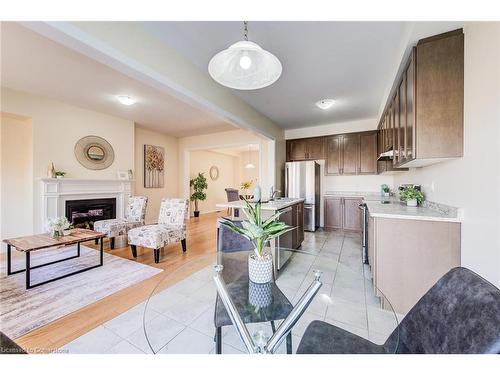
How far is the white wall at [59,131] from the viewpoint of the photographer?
134 inches

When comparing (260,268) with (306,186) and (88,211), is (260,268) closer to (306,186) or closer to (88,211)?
(306,186)

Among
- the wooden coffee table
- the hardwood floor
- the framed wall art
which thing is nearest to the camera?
the hardwood floor

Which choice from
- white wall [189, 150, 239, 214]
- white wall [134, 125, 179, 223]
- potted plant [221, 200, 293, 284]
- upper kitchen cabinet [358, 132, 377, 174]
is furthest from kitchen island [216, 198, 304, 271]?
white wall [189, 150, 239, 214]

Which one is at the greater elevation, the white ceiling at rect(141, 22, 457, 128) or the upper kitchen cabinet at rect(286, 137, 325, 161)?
the white ceiling at rect(141, 22, 457, 128)

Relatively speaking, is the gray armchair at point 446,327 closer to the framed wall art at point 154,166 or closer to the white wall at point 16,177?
the white wall at point 16,177

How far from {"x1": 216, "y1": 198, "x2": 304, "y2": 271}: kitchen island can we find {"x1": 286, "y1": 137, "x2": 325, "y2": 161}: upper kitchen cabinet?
6.83 feet

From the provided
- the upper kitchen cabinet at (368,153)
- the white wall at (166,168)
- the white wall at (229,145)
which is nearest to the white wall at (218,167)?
the white wall at (229,145)

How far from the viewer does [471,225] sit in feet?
4.77

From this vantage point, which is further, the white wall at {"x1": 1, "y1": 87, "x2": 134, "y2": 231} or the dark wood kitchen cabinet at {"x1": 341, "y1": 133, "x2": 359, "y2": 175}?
the dark wood kitchen cabinet at {"x1": 341, "y1": 133, "x2": 359, "y2": 175}

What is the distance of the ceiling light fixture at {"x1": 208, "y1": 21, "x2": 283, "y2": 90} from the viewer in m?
1.41

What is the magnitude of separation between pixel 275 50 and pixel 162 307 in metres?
2.69

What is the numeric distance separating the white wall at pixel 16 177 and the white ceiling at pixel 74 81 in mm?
835

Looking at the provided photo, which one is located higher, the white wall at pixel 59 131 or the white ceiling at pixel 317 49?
the white ceiling at pixel 317 49

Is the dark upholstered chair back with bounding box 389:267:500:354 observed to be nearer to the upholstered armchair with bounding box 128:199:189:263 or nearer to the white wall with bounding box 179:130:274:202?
the upholstered armchair with bounding box 128:199:189:263
